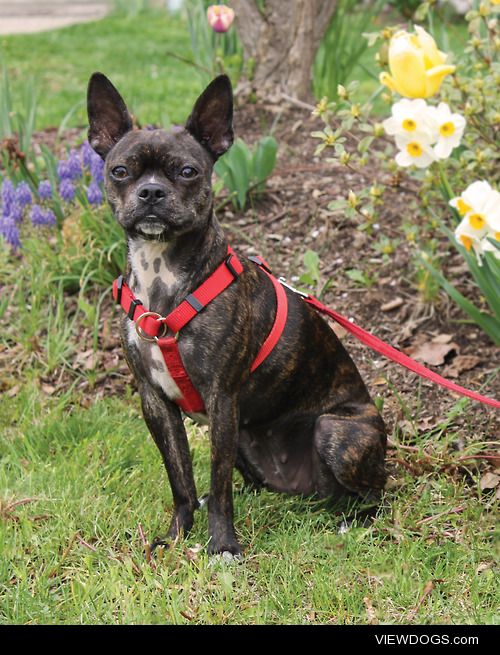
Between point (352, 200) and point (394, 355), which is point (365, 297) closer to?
point (352, 200)

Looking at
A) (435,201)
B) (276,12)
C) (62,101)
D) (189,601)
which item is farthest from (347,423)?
(62,101)

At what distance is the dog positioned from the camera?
295cm

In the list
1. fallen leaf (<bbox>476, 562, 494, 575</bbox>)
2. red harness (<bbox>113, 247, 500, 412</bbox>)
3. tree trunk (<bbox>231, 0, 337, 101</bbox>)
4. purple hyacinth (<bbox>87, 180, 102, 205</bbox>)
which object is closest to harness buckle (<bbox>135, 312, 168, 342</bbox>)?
red harness (<bbox>113, 247, 500, 412</bbox>)

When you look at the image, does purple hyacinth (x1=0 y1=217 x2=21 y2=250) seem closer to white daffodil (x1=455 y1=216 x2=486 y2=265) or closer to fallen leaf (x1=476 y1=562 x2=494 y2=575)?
white daffodil (x1=455 y1=216 x2=486 y2=265)

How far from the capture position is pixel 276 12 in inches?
238

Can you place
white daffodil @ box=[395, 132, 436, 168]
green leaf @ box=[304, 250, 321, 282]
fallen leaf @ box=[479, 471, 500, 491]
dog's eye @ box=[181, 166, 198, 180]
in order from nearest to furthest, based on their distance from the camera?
dog's eye @ box=[181, 166, 198, 180], white daffodil @ box=[395, 132, 436, 168], fallen leaf @ box=[479, 471, 500, 491], green leaf @ box=[304, 250, 321, 282]

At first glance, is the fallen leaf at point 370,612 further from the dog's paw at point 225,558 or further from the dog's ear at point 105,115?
the dog's ear at point 105,115

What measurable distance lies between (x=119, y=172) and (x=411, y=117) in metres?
1.11

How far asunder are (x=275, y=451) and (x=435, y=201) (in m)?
2.10

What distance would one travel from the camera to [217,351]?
3.07 metres

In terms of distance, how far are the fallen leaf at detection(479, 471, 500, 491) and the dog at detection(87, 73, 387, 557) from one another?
0.46m

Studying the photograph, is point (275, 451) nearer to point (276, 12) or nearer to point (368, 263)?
point (368, 263)

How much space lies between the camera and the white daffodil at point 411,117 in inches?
131
